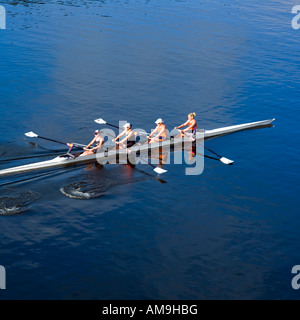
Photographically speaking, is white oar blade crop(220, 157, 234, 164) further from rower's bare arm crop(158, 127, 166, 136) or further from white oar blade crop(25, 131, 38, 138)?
white oar blade crop(25, 131, 38, 138)

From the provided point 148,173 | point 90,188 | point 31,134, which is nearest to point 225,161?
point 148,173

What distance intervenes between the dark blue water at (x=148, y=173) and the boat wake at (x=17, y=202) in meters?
0.08

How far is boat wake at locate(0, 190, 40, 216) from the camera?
72.4 ft

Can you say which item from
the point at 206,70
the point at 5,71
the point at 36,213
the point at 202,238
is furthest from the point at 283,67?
the point at 36,213

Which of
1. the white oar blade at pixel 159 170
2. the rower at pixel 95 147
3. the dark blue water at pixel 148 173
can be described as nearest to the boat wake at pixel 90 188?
the dark blue water at pixel 148 173

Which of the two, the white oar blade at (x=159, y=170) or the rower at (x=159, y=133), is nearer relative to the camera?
the white oar blade at (x=159, y=170)

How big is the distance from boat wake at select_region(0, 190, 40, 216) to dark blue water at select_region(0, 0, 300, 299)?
8cm

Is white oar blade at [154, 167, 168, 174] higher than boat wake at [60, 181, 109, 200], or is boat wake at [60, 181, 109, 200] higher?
white oar blade at [154, 167, 168, 174]

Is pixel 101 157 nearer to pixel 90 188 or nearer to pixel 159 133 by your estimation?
pixel 90 188

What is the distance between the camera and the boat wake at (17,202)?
22062 mm

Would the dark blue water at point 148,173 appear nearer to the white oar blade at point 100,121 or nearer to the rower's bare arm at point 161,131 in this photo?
the white oar blade at point 100,121

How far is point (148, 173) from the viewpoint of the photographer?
27797mm

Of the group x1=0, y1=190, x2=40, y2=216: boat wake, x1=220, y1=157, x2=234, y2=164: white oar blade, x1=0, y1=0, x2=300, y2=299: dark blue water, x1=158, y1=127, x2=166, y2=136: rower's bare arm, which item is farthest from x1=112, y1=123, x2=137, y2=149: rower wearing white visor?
x1=0, y1=190, x2=40, y2=216: boat wake

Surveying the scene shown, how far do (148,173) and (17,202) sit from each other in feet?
29.2
